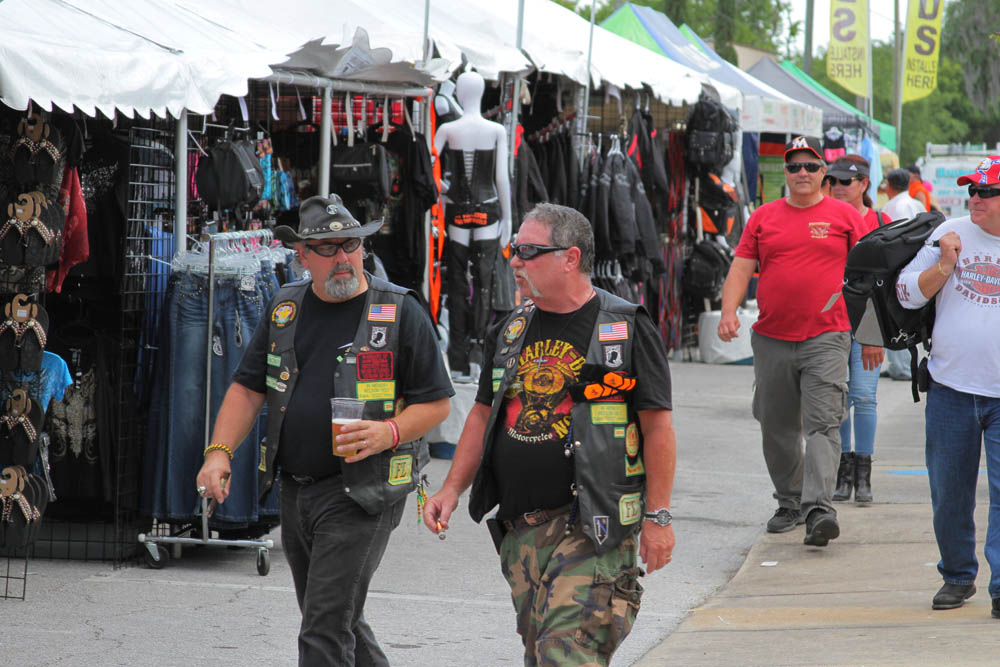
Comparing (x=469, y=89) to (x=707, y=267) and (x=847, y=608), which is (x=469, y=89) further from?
(x=707, y=267)

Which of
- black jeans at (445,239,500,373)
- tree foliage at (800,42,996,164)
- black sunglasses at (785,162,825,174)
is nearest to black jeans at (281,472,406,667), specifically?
black sunglasses at (785,162,825,174)

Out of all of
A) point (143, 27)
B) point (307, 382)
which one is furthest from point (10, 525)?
point (143, 27)

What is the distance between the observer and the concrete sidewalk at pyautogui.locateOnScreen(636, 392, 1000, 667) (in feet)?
18.1

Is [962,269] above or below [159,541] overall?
above

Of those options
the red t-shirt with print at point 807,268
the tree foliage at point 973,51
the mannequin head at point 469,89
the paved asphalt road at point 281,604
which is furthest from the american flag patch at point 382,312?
the tree foliage at point 973,51

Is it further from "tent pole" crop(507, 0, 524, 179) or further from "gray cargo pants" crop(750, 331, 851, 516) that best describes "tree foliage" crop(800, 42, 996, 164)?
"gray cargo pants" crop(750, 331, 851, 516)

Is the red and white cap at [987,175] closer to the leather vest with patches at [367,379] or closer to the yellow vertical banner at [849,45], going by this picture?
the leather vest with patches at [367,379]

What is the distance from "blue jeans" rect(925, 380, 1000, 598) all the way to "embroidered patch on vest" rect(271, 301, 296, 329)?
Result: 9.59ft

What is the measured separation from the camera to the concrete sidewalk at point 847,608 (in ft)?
18.1

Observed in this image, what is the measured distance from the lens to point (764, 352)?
7793mm

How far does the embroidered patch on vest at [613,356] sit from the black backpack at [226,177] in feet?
12.5

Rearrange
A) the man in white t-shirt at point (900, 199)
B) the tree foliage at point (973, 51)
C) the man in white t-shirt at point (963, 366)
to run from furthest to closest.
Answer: the tree foliage at point (973, 51) → the man in white t-shirt at point (900, 199) → the man in white t-shirt at point (963, 366)

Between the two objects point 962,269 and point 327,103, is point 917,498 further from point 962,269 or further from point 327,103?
point 327,103

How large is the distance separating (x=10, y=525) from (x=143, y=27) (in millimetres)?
2990
